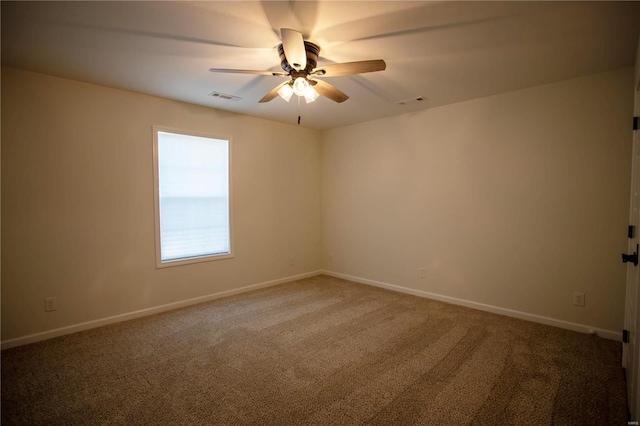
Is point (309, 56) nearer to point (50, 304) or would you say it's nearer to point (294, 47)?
point (294, 47)

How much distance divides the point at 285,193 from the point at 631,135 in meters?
4.09

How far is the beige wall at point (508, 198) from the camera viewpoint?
2988 mm

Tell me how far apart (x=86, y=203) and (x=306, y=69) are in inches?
105

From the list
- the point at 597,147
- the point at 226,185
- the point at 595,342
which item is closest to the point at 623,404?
the point at 595,342

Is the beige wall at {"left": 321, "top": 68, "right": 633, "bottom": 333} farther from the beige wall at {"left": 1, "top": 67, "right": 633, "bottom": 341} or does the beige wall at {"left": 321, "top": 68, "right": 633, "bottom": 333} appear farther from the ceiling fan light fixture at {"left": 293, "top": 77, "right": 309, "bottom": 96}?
the ceiling fan light fixture at {"left": 293, "top": 77, "right": 309, "bottom": 96}

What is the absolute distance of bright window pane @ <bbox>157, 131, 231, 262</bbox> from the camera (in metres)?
3.86

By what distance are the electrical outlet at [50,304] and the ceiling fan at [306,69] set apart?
273 centimetres

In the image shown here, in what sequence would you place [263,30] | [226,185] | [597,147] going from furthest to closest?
[226,185] < [597,147] < [263,30]

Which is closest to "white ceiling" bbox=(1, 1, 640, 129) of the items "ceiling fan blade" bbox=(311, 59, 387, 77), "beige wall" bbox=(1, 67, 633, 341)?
"ceiling fan blade" bbox=(311, 59, 387, 77)

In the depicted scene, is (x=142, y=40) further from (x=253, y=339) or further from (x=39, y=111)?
(x=253, y=339)

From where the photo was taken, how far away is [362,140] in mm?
4969

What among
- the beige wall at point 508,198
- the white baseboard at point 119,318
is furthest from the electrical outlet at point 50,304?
the beige wall at point 508,198

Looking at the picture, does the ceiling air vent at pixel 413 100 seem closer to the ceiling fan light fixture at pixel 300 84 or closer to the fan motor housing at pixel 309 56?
the fan motor housing at pixel 309 56

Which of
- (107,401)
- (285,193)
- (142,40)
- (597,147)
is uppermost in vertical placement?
(142,40)
